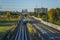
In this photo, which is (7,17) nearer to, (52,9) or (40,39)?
(52,9)

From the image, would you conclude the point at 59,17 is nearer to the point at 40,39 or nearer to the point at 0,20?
the point at 0,20

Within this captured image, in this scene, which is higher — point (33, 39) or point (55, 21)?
point (33, 39)

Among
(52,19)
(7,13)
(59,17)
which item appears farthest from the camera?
(7,13)

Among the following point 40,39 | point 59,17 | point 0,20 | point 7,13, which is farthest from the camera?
point 7,13

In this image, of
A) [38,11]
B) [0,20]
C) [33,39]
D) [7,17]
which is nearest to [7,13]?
[7,17]

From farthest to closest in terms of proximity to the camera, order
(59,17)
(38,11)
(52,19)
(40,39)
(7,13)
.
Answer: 1. (38,11)
2. (7,13)
3. (59,17)
4. (52,19)
5. (40,39)

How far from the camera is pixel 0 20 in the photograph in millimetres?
45781

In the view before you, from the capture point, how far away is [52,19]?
4894 cm

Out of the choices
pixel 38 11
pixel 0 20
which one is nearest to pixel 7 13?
pixel 0 20

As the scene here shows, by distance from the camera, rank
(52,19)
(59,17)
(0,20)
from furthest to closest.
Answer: (59,17)
(52,19)
(0,20)

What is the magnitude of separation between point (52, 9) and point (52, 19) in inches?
258

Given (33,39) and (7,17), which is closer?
(33,39)

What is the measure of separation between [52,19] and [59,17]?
465cm

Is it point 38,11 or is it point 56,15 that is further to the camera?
point 38,11
